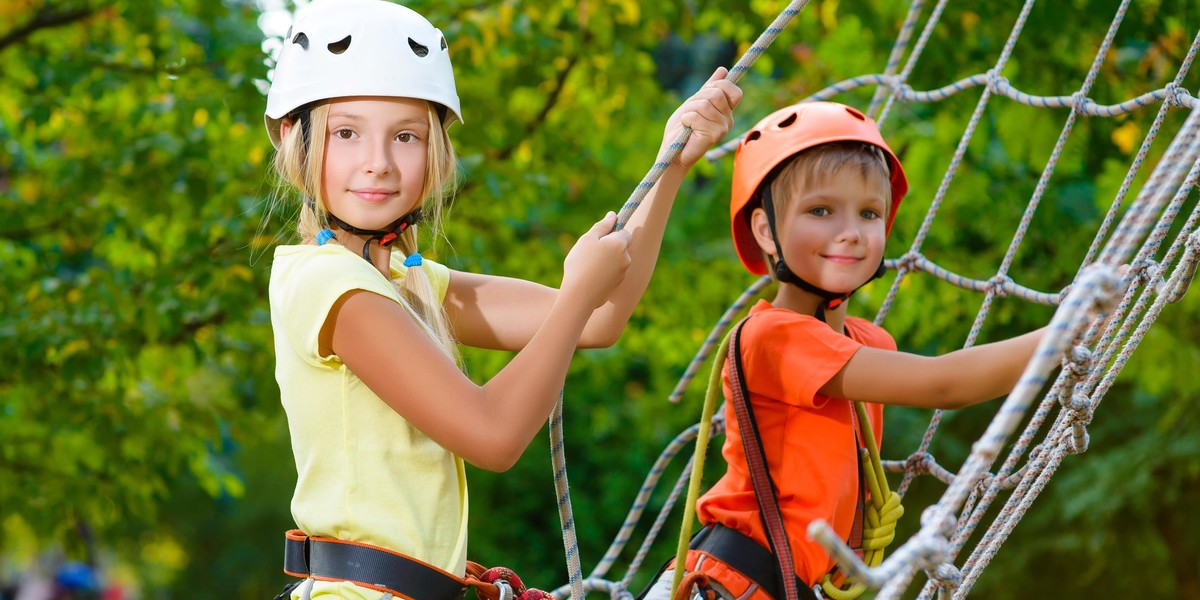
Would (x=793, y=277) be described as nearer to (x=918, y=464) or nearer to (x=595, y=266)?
(x=595, y=266)

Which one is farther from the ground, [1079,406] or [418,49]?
[418,49]

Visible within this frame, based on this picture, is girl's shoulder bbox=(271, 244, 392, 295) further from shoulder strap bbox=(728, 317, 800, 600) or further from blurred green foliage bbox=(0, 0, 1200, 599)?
blurred green foliage bbox=(0, 0, 1200, 599)

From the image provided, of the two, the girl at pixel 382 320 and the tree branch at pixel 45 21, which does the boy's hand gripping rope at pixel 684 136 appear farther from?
the tree branch at pixel 45 21

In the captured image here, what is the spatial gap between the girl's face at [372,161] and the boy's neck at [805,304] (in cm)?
71

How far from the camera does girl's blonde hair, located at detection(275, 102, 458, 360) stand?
207 centimetres

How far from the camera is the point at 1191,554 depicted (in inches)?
310

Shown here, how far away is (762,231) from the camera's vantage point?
2.40 metres

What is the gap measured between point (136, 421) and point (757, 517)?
2.96 m

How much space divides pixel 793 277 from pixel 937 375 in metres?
0.33

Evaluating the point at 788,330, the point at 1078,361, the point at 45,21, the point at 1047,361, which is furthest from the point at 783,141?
the point at 45,21

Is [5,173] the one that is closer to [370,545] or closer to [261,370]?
[261,370]

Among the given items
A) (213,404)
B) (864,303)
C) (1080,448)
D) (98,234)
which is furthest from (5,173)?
(1080,448)

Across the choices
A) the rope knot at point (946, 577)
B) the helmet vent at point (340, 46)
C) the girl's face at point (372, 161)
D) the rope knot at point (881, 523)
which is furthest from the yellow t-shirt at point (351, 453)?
the rope knot at point (881, 523)

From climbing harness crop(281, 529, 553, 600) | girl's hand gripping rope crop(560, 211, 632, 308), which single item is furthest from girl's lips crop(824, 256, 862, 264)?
climbing harness crop(281, 529, 553, 600)
